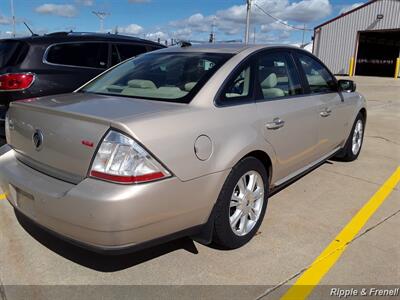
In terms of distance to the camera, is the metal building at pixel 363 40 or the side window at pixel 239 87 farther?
the metal building at pixel 363 40

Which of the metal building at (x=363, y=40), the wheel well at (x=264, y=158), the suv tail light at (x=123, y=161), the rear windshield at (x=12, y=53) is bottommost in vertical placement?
the wheel well at (x=264, y=158)

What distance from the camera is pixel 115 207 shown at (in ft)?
7.25

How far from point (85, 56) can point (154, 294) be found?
A: 174 inches

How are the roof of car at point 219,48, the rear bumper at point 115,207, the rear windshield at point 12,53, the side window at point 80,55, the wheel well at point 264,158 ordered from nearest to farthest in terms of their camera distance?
the rear bumper at point 115,207 < the wheel well at point 264,158 < the roof of car at point 219,48 < the rear windshield at point 12,53 < the side window at point 80,55

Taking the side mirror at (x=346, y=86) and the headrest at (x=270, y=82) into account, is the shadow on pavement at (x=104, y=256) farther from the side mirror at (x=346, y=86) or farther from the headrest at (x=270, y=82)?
the side mirror at (x=346, y=86)

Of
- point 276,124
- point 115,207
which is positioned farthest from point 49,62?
point 115,207

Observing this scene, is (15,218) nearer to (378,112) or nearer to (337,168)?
(337,168)

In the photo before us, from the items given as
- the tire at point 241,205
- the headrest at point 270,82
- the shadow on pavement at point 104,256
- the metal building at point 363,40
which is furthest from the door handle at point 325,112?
the metal building at point 363,40

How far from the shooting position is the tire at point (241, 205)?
2857 mm

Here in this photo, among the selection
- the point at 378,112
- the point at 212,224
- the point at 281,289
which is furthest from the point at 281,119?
the point at 378,112

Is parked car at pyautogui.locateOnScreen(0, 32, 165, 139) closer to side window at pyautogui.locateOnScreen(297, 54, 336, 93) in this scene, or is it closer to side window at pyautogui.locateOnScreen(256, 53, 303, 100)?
side window at pyautogui.locateOnScreen(256, 53, 303, 100)

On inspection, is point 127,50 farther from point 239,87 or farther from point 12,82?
point 239,87

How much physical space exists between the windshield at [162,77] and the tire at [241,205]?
0.69 metres

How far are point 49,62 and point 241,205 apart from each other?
12.1 feet
